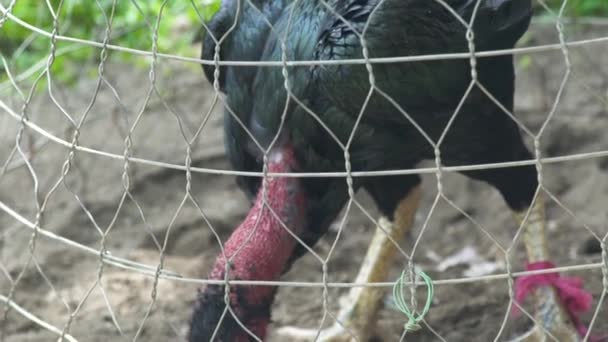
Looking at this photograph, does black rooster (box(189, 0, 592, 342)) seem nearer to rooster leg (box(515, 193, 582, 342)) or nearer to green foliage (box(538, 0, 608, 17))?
rooster leg (box(515, 193, 582, 342))

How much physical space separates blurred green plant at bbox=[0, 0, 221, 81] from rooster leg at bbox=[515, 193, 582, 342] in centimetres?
153

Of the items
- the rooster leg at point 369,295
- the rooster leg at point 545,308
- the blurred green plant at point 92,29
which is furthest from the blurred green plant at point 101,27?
the rooster leg at point 545,308

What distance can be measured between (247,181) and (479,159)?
723mm

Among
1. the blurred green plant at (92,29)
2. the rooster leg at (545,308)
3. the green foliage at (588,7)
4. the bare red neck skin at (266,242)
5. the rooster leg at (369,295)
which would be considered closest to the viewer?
the bare red neck skin at (266,242)

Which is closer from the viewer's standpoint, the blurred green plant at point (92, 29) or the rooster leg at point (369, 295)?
the rooster leg at point (369, 295)

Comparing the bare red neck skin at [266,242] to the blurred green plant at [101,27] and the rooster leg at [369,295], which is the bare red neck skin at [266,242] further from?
the blurred green plant at [101,27]

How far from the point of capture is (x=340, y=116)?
2789 mm

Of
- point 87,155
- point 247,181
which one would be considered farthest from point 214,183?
point 247,181

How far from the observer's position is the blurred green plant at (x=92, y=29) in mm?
4402

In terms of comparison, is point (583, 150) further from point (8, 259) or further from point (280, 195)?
point (8, 259)

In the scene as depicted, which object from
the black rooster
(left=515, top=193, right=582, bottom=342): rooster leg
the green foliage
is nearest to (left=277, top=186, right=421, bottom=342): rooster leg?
the black rooster

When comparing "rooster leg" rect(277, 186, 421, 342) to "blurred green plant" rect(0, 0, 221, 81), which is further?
"blurred green plant" rect(0, 0, 221, 81)

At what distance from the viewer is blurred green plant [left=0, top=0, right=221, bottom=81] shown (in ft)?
14.4

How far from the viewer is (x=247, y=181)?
308 centimetres
